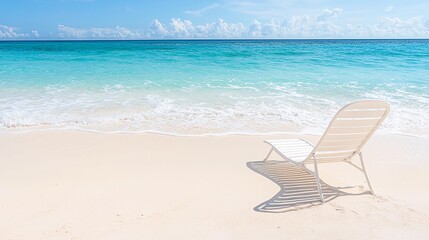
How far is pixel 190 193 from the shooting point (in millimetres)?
3918

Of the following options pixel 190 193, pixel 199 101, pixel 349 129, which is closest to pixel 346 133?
pixel 349 129

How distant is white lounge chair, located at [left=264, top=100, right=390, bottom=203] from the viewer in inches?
150

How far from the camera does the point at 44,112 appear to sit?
26.8ft

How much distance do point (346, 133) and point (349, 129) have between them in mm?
59

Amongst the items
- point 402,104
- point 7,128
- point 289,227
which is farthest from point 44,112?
point 402,104

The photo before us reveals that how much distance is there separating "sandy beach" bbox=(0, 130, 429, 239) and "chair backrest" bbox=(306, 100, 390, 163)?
0.43m

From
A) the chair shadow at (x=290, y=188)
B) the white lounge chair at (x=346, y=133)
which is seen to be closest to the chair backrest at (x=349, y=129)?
the white lounge chair at (x=346, y=133)

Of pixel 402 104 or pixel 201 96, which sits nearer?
pixel 402 104

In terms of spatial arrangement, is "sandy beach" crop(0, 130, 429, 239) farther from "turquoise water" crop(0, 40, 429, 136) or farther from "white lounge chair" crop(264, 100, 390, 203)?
"turquoise water" crop(0, 40, 429, 136)

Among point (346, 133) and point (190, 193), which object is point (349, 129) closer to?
point (346, 133)

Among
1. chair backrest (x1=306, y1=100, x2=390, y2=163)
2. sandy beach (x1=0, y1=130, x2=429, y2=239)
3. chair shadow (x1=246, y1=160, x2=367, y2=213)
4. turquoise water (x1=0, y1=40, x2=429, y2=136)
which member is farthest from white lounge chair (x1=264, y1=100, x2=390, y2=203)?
turquoise water (x1=0, y1=40, x2=429, y2=136)

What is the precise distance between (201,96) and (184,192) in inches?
267

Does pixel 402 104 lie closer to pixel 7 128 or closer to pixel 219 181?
pixel 219 181

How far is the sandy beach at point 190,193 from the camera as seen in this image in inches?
125
